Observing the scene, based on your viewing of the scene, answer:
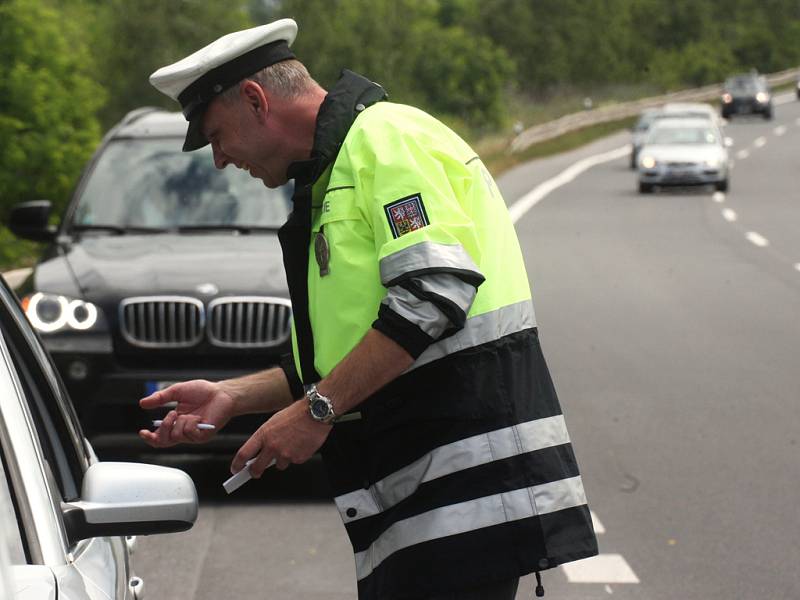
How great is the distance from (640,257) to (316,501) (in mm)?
→ 13485

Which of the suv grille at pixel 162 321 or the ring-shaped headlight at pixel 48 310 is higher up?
the ring-shaped headlight at pixel 48 310

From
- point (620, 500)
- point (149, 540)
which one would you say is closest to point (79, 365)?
point (149, 540)

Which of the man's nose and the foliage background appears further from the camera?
the foliage background

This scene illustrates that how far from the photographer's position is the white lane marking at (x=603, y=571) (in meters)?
6.50

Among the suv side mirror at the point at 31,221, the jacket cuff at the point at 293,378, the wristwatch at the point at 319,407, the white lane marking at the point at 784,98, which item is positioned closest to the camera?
the wristwatch at the point at 319,407

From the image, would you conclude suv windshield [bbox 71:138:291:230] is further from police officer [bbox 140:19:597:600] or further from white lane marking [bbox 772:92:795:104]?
white lane marking [bbox 772:92:795:104]

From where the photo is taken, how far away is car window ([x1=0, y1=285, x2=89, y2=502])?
3455mm

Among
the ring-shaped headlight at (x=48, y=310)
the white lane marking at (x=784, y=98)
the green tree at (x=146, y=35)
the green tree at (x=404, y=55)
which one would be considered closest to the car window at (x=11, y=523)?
the ring-shaped headlight at (x=48, y=310)

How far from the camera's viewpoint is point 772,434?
31.1 feet

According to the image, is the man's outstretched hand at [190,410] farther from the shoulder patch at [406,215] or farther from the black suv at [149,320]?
the black suv at [149,320]

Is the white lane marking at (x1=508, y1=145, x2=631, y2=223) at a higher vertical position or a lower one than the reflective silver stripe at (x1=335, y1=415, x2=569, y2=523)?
lower

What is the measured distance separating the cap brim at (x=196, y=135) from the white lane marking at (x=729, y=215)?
2373 cm

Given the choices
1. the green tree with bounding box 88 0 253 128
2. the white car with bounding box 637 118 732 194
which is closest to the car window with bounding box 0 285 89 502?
the white car with bounding box 637 118 732 194

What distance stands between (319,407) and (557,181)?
33.7 meters
